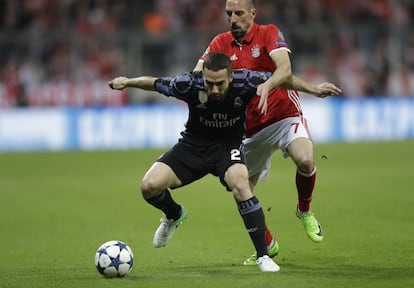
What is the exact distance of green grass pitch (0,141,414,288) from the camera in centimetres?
734

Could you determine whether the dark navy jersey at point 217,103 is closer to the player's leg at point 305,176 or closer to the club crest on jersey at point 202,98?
the club crest on jersey at point 202,98

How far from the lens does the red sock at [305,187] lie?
868 centimetres

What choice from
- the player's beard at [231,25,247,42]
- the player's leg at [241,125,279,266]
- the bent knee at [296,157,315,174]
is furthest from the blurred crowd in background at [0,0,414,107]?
the bent knee at [296,157,315,174]

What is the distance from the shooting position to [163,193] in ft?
26.2

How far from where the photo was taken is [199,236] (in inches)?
402

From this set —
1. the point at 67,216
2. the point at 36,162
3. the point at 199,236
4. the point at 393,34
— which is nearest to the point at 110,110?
the point at 36,162

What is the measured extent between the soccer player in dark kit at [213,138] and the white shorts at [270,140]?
2.80ft

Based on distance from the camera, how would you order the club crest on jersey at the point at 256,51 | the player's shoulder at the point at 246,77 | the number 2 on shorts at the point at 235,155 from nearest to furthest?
the player's shoulder at the point at 246,77
the number 2 on shorts at the point at 235,155
the club crest on jersey at the point at 256,51

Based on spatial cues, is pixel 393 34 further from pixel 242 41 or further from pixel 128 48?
pixel 242 41

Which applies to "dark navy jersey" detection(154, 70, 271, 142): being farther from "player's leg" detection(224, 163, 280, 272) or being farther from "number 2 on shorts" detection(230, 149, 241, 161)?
"player's leg" detection(224, 163, 280, 272)

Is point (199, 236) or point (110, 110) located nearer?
point (199, 236)

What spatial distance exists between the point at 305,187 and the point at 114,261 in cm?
234

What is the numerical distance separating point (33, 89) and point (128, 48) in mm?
2879

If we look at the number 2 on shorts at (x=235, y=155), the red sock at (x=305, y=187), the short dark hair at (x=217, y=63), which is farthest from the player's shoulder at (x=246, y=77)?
the red sock at (x=305, y=187)
